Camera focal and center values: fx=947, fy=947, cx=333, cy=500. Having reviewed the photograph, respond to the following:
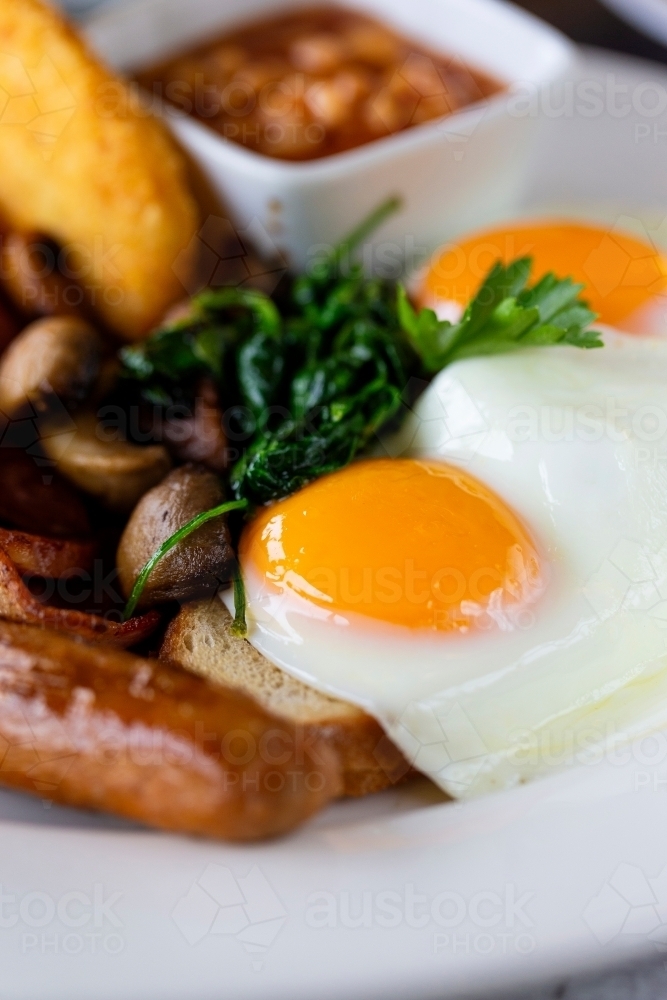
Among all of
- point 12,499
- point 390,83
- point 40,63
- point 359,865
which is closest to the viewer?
point 359,865

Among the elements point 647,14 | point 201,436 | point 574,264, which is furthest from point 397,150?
point 647,14

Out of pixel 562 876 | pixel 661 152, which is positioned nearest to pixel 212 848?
pixel 562 876

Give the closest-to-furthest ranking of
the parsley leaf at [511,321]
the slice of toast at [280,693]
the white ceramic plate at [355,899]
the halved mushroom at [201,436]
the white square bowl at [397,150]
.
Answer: the white ceramic plate at [355,899]
the slice of toast at [280,693]
the parsley leaf at [511,321]
the halved mushroom at [201,436]
the white square bowl at [397,150]

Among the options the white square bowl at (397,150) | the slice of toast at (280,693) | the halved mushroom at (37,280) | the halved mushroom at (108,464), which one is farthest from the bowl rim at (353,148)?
the slice of toast at (280,693)

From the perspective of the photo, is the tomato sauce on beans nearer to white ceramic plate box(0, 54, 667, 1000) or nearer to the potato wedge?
the potato wedge

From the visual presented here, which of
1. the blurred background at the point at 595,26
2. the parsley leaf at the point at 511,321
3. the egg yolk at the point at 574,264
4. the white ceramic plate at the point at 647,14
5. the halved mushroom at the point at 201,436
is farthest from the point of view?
the blurred background at the point at 595,26

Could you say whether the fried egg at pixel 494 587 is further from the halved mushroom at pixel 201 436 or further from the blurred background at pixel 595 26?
the blurred background at pixel 595 26

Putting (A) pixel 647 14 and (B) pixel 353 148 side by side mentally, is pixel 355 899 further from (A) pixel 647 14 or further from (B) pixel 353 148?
(A) pixel 647 14

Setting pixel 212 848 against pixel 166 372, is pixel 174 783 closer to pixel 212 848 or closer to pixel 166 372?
pixel 212 848
